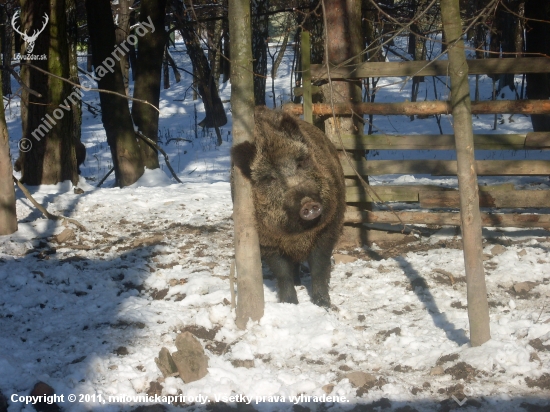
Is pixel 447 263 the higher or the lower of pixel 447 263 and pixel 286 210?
the lower

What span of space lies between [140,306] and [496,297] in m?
2.83

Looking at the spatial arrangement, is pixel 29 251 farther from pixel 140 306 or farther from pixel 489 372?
pixel 489 372

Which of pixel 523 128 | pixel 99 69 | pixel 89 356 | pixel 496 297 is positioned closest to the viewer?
pixel 89 356

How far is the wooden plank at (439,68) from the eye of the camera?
5.43m

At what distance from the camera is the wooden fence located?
18.1ft

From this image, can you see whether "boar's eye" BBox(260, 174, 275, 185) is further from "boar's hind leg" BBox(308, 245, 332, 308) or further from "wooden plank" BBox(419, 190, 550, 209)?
"wooden plank" BBox(419, 190, 550, 209)

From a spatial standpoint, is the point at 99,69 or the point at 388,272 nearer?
the point at 388,272

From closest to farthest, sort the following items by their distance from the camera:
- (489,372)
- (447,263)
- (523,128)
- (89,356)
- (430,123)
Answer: (489,372)
(89,356)
(447,263)
(523,128)
(430,123)

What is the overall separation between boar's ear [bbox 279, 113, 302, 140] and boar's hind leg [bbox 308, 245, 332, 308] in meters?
0.99

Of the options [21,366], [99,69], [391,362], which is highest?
[99,69]

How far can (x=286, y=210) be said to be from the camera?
4.68 meters

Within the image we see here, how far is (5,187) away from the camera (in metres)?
6.14

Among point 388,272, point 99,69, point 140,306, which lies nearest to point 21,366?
point 140,306

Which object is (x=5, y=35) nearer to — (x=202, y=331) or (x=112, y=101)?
(x=112, y=101)
